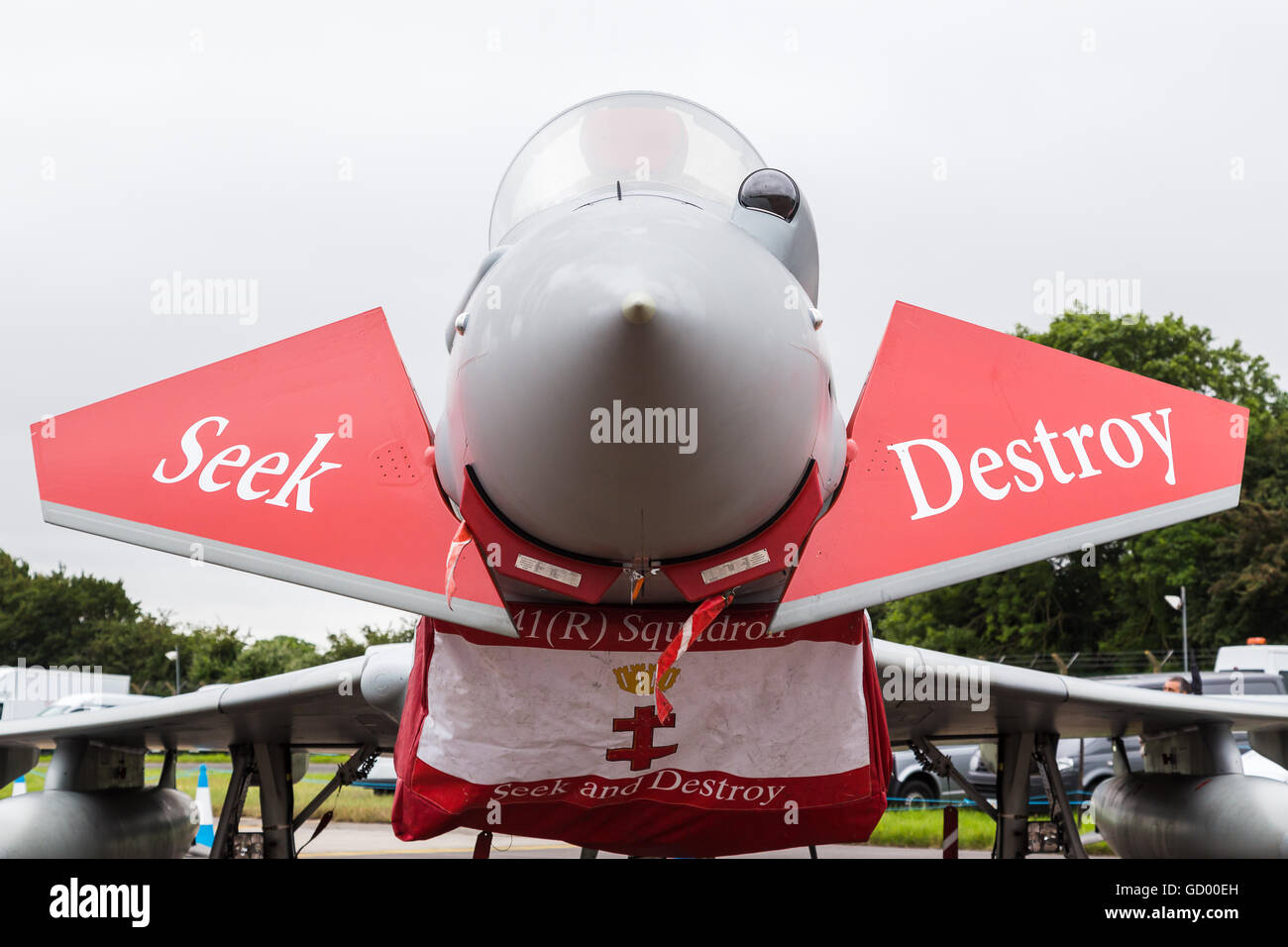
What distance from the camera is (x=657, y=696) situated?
9.35 ft

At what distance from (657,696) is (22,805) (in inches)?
237

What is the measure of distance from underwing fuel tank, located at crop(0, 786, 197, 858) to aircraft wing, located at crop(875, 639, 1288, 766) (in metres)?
5.26

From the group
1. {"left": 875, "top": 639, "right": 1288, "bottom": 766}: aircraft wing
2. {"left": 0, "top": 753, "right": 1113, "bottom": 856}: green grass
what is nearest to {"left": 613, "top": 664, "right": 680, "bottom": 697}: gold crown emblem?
{"left": 875, "top": 639, "right": 1288, "bottom": 766}: aircraft wing

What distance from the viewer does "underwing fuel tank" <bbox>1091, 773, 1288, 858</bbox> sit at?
6371 millimetres

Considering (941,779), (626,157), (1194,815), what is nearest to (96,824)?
(626,157)

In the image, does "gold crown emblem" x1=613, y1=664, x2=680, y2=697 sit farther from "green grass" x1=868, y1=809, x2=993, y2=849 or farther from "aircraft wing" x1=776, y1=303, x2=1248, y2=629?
"green grass" x1=868, y1=809, x2=993, y2=849

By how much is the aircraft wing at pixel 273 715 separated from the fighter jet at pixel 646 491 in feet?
8.47

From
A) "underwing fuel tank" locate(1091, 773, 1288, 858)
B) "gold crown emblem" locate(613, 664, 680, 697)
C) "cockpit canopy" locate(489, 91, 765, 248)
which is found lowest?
"underwing fuel tank" locate(1091, 773, 1288, 858)

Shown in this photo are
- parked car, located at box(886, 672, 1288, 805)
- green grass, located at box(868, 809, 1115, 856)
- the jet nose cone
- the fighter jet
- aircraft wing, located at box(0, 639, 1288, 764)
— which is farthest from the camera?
parked car, located at box(886, 672, 1288, 805)

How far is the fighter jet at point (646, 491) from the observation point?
2.38 metres

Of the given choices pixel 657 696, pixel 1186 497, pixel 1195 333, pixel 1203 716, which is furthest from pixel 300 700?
pixel 1195 333

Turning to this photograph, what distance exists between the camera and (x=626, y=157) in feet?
11.5

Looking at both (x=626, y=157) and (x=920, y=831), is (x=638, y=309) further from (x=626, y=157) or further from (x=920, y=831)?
(x=920, y=831)
